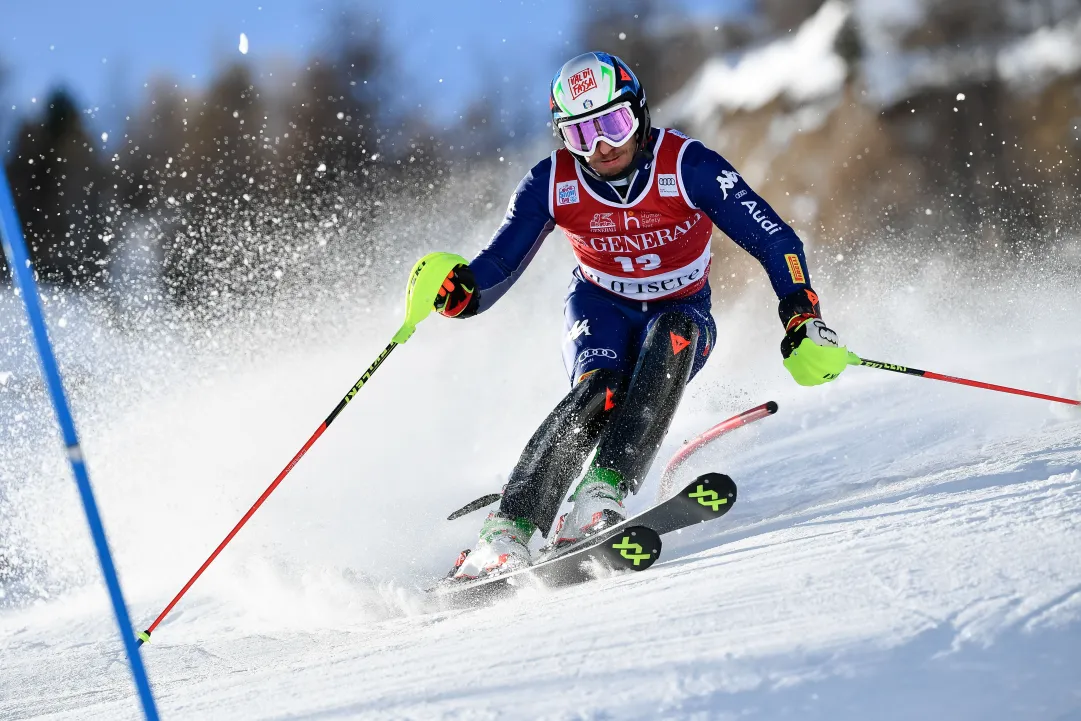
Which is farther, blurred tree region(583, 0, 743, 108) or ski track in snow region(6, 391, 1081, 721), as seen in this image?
blurred tree region(583, 0, 743, 108)

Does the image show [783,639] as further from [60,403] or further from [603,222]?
[603,222]

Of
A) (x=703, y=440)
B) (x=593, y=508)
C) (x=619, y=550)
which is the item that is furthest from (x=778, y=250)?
(x=619, y=550)

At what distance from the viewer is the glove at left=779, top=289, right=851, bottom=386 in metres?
2.66

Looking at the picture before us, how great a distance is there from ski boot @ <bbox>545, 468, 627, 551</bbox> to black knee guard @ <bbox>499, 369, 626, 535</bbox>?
79mm

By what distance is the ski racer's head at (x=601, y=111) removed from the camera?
288 centimetres

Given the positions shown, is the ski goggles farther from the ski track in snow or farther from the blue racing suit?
the ski track in snow

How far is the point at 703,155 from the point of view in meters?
3.00

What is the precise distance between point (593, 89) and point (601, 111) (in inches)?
2.9

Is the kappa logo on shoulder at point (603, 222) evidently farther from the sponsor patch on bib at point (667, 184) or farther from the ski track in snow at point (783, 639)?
the ski track in snow at point (783, 639)

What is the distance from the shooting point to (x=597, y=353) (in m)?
3.03

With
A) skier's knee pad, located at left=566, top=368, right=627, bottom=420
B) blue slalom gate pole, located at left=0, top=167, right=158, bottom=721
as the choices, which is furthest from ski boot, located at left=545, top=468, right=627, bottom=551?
blue slalom gate pole, located at left=0, top=167, right=158, bottom=721

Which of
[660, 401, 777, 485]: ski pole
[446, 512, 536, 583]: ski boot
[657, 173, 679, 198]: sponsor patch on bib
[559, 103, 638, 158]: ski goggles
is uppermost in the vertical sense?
[559, 103, 638, 158]: ski goggles

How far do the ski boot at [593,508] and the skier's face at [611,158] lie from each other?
0.99 metres

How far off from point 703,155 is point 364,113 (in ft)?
44.8
